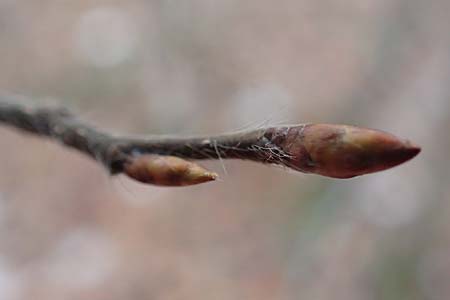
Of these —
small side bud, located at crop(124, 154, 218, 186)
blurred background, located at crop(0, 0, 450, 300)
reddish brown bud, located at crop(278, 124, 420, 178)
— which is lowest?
reddish brown bud, located at crop(278, 124, 420, 178)

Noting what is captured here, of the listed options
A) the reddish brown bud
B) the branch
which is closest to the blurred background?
the branch

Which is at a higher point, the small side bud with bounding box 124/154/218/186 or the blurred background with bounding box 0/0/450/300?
the blurred background with bounding box 0/0/450/300

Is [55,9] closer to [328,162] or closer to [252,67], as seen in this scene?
[252,67]

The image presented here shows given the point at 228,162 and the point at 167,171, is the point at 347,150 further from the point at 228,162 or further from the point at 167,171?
the point at 228,162

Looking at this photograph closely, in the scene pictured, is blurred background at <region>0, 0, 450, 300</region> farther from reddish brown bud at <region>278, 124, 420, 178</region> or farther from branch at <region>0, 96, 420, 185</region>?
reddish brown bud at <region>278, 124, 420, 178</region>

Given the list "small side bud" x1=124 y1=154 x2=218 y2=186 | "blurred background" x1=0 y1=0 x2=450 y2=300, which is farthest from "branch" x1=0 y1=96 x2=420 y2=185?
"blurred background" x1=0 y1=0 x2=450 y2=300

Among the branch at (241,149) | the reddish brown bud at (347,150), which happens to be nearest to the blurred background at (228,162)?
the branch at (241,149)

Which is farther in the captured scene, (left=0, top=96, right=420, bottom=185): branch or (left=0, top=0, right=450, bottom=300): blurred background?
(left=0, top=0, right=450, bottom=300): blurred background

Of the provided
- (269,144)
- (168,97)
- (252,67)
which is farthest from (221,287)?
(269,144)
